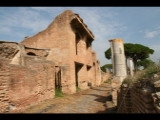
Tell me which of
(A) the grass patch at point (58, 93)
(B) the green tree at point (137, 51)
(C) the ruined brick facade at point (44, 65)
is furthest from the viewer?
(B) the green tree at point (137, 51)

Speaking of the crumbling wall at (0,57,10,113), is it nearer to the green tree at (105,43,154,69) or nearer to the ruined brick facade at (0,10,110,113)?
the ruined brick facade at (0,10,110,113)

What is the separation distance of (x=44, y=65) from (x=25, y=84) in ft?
8.16

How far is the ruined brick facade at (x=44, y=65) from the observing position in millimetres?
8484

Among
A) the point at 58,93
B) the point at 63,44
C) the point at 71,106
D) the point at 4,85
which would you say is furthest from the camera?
the point at 63,44

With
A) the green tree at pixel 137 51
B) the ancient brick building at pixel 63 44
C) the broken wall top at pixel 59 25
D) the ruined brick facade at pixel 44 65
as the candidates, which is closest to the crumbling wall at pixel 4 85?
the ruined brick facade at pixel 44 65

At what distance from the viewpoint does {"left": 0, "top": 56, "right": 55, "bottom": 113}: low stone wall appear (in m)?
8.12

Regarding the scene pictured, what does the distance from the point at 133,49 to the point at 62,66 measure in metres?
31.2

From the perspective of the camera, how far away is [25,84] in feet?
31.1

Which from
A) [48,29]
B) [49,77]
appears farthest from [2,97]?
[48,29]

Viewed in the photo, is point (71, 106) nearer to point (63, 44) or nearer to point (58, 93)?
point (58, 93)

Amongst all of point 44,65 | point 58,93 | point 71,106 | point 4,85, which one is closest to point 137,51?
point 58,93

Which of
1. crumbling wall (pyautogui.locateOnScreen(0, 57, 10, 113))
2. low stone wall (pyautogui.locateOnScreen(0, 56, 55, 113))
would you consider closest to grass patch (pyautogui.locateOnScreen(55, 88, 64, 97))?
low stone wall (pyautogui.locateOnScreen(0, 56, 55, 113))

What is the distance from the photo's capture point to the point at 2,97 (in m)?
7.97

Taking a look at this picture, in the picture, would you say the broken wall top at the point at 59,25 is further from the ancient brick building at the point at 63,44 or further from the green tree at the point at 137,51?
the green tree at the point at 137,51
